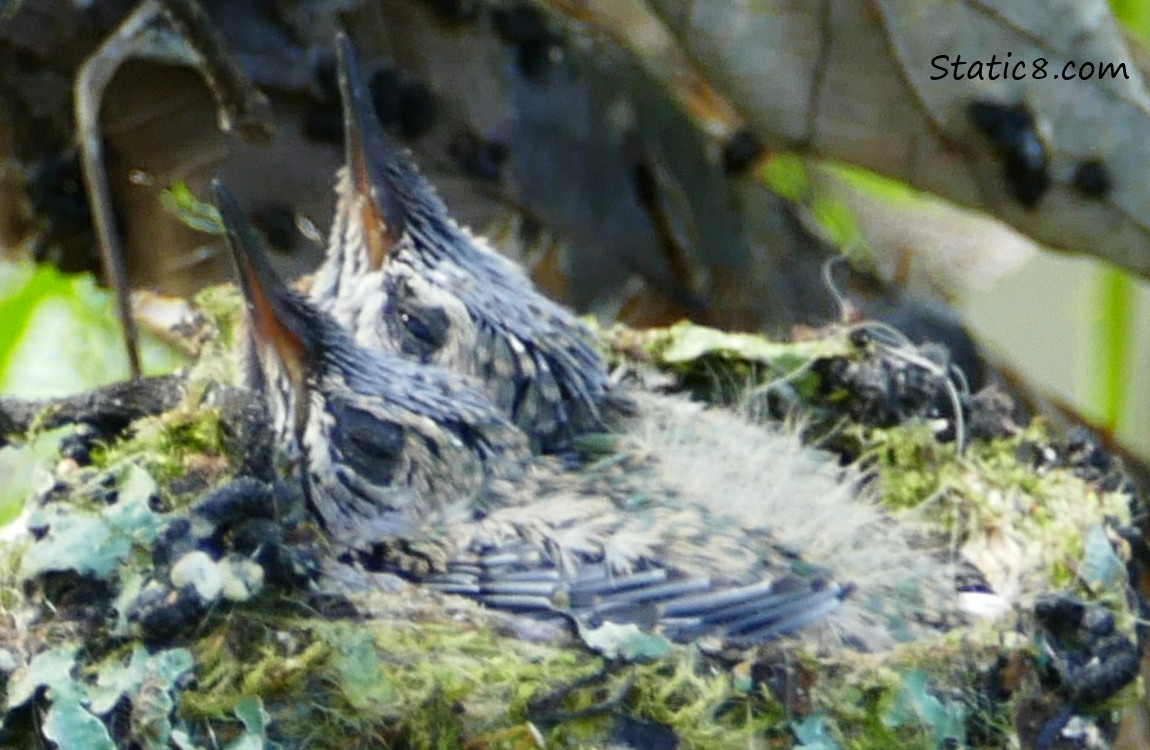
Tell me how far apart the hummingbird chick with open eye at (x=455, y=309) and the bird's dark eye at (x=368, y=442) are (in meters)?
0.21

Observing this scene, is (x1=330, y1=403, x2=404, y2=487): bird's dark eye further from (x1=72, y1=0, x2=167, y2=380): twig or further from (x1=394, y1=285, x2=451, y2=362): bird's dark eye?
(x1=72, y1=0, x2=167, y2=380): twig

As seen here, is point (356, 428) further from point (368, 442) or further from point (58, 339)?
point (58, 339)

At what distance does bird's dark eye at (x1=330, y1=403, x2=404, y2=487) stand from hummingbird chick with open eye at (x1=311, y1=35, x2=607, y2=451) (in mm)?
206

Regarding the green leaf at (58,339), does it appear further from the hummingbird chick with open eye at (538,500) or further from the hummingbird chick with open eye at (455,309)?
the hummingbird chick with open eye at (538,500)

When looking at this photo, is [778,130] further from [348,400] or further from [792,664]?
[792,664]

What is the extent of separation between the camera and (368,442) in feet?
4.97

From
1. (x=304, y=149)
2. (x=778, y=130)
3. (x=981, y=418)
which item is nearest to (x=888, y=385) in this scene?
(x=981, y=418)

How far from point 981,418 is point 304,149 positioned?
0.98 meters

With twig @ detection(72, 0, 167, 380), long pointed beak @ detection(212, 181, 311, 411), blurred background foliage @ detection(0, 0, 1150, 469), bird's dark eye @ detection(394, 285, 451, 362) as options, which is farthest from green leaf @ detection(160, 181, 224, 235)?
long pointed beak @ detection(212, 181, 311, 411)

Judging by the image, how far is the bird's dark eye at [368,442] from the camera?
4.91 ft

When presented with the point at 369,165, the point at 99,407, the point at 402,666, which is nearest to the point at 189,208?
the point at 369,165

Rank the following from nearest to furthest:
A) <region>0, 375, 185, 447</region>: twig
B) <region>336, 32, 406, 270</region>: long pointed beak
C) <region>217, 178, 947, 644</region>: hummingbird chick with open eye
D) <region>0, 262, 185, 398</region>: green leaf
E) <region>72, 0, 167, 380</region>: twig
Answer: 1. <region>217, 178, 947, 644</region>: hummingbird chick with open eye
2. <region>0, 375, 185, 447</region>: twig
3. <region>336, 32, 406, 270</region>: long pointed beak
4. <region>72, 0, 167, 380</region>: twig
5. <region>0, 262, 185, 398</region>: green leaf

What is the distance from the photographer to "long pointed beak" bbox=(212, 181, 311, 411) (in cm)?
137

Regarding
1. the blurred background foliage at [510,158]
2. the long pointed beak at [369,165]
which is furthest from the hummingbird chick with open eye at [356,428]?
the blurred background foliage at [510,158]
